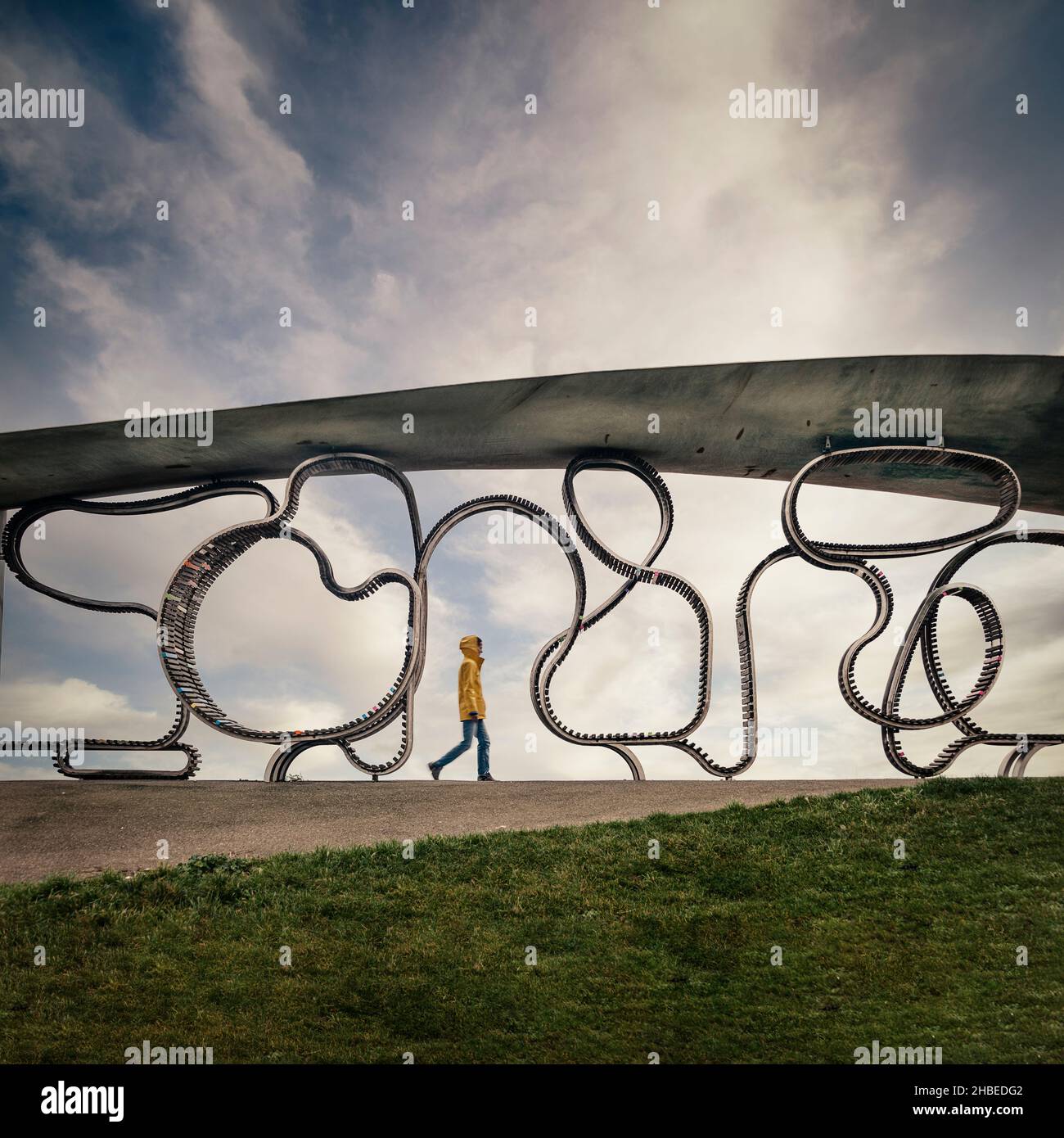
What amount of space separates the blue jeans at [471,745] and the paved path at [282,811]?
501 mm

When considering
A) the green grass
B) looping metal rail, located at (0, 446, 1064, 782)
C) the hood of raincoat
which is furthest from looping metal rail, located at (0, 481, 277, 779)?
the green grass

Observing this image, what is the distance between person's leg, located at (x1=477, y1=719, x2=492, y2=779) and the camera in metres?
13.2

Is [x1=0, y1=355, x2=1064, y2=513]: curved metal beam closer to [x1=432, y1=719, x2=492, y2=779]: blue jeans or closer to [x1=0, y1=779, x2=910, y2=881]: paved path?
[x1=432, y1=719, x2=492, y2=779]: blue jeans

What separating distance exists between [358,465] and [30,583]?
5.99 meters

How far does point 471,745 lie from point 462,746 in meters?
0.12

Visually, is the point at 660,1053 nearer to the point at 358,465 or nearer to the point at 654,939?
the point at 654,939

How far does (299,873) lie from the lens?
8430 mm

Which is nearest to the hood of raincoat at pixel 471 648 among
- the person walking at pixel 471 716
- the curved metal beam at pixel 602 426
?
the person walking at pixel 471 716

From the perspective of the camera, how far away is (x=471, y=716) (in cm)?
1306

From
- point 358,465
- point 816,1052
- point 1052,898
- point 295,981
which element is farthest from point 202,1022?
point 358,465

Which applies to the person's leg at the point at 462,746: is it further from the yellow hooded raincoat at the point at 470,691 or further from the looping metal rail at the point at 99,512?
the looping metal rail at the point at 99,512

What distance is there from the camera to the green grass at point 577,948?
5.97 m

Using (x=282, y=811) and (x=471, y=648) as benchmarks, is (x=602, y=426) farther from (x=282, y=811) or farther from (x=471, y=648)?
(x=282, y=811)

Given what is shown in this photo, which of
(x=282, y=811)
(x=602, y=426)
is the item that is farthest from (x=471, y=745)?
(x=602, y=426)
